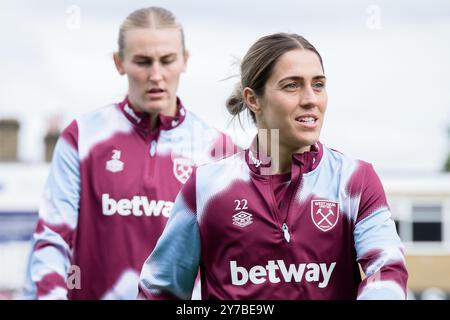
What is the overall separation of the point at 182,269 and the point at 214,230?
0.61ft

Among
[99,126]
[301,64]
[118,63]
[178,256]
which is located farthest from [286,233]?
[99,126]

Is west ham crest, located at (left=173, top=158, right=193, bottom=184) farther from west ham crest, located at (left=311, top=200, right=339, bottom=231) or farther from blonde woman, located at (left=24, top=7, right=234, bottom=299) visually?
west ham crest, located at (left=311, top=200, right=339, bottom=231)

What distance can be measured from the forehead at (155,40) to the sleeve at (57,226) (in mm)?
537

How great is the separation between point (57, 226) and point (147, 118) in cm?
64

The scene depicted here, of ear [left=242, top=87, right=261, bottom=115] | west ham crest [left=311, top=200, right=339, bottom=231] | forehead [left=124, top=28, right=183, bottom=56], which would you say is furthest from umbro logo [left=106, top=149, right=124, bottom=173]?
west ham crest [left=311, top=200, right=339, bottom=231]

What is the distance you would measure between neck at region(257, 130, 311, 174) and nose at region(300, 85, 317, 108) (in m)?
0.18

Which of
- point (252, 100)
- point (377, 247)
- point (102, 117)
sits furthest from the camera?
point (102, 117)

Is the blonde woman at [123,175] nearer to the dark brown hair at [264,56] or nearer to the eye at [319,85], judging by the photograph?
the dark brown hair at [264,56]

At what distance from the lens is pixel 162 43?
4625mm

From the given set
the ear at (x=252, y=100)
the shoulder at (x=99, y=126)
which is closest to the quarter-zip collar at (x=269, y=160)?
the ear at (x=252, y=100)

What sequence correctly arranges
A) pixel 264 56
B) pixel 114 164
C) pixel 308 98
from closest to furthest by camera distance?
pixel 308 98
pixel 264 56
pixel 114 164

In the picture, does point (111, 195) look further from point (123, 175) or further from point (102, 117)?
point (102, 117)

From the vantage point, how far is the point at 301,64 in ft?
11.5
